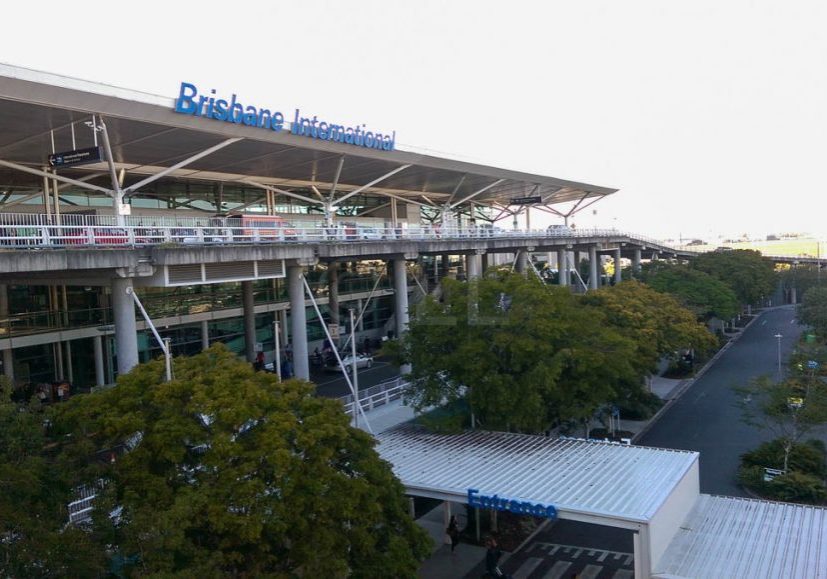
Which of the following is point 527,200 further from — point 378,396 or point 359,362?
point 378,396

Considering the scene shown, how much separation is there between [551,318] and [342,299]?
79.4ft

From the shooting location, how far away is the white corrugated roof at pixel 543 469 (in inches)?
580

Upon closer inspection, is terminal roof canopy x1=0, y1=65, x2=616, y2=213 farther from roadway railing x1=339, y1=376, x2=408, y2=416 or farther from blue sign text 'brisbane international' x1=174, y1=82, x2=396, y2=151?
roadway railing x1=339, y1=376, x2=408, y2=416

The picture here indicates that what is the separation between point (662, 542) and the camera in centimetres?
1409

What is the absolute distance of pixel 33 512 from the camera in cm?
905

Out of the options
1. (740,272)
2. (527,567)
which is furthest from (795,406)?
(740,272)

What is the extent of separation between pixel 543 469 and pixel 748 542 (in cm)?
466

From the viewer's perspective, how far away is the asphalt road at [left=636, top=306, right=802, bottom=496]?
2294 cm

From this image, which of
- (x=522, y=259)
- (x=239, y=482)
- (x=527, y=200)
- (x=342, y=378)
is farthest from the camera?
(x=527, y=200)

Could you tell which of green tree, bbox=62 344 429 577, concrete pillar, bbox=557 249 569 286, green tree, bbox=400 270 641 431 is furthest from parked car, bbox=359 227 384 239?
concrete pillar, bbox=557 249 569 286

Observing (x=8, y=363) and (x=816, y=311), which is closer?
(x=8, y=363)

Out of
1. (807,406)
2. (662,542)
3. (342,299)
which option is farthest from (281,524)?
(342,299)

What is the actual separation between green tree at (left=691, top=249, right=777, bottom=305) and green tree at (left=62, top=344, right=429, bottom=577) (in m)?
49.0

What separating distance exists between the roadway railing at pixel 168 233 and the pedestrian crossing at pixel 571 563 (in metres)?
12.1
